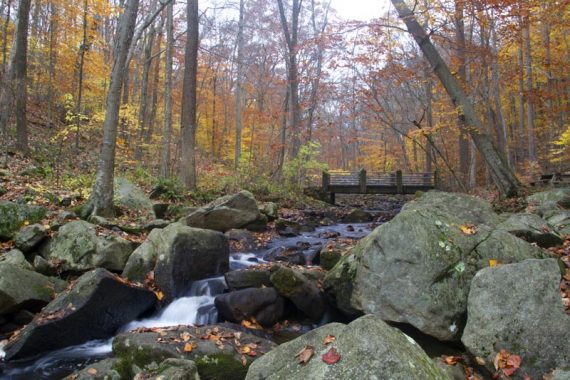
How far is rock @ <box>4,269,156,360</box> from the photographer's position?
18.1ft

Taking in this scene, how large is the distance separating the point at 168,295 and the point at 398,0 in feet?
36.9

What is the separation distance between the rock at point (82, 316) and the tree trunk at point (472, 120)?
10531mm

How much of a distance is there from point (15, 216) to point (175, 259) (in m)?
3.65

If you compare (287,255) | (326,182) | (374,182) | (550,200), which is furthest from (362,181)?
(287,255)

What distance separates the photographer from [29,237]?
779 cm

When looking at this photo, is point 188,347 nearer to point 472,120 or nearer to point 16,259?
point 16,259

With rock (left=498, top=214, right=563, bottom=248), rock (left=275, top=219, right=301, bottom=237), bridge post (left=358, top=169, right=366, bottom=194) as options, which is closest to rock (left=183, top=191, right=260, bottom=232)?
→ rock (left=275, top=219, right=301, bottom=237)

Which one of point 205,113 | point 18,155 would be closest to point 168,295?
point 18,155

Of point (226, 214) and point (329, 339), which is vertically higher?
point (226, 214)

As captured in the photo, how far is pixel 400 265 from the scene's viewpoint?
5539 mm

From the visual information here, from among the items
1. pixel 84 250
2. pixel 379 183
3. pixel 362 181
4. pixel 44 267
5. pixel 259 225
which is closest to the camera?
pixel 44 267

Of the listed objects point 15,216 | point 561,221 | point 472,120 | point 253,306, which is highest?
point 472,120

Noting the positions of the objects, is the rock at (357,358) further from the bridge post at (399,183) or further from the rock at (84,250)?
the bridge post at (399,183)

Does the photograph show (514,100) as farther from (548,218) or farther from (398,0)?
(548,218)
